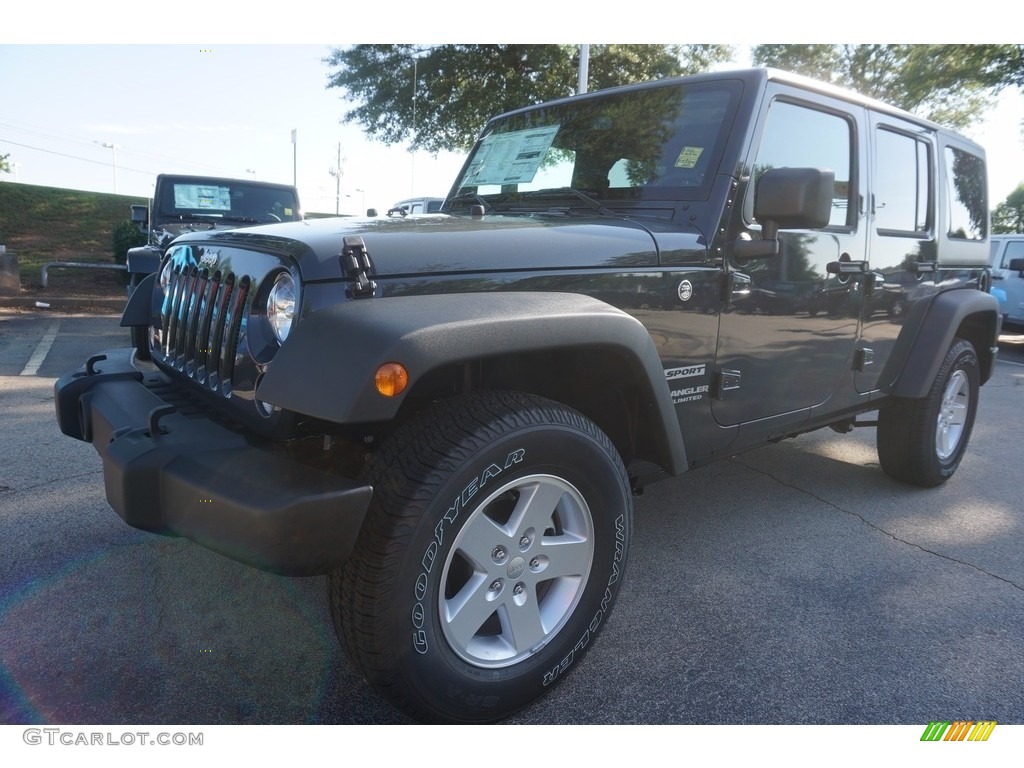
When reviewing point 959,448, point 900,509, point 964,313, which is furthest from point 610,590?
point 959,448

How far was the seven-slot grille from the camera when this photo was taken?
2111mm

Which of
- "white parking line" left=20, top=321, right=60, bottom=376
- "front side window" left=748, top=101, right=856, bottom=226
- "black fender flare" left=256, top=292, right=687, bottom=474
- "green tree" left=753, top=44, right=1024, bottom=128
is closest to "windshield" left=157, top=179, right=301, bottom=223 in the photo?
"white parking line" left=20, top=321, right=60, bottom=376

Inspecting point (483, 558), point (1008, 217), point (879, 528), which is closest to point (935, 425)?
point (879, 528)

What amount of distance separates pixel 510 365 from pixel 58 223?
17.9 meters

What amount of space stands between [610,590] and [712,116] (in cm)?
175

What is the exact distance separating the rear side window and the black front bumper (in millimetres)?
3774

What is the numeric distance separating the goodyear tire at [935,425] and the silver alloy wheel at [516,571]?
2603 millimetres

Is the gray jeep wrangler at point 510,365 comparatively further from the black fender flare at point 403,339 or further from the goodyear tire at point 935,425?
the goodyear tire at point 935,425

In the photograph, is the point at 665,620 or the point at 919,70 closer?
the point at 665,620

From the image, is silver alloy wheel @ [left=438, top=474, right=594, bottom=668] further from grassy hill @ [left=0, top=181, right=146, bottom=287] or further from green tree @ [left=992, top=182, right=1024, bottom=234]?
green tree @ [left=992, top=182, right=1024, bottom=234]

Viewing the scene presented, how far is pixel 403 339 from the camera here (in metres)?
1.68

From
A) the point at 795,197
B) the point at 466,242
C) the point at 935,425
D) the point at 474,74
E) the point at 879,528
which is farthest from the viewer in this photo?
the point at 474,74

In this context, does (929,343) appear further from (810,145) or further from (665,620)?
(665,620)
